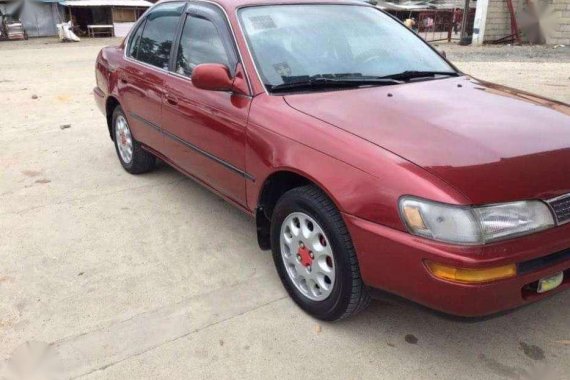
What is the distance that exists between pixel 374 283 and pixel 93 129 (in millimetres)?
5723

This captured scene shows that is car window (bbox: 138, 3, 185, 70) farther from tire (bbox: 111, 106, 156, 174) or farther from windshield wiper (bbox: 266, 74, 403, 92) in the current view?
windshield wiper (bbox: 266, 74, 403, 92)

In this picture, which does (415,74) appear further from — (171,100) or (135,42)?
(135,42)

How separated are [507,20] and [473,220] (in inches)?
809

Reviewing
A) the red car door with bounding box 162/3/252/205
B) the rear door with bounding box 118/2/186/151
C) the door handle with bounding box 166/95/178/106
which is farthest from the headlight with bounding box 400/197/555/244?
the rear door with bounding box 118/2/186/151

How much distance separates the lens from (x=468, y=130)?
2.44m

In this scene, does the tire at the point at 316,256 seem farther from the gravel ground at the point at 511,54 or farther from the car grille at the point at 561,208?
the gravel ground at the point at 511,54

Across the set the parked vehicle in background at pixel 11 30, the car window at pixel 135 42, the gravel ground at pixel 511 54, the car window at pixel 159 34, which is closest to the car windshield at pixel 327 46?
the car window at pixel 159 34

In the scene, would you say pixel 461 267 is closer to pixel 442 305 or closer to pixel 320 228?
pixel 442 305

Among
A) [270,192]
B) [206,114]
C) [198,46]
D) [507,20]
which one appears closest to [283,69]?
[206,114]

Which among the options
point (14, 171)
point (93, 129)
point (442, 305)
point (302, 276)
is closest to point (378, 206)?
point (442, 305)

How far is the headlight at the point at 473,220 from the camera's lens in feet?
6.68

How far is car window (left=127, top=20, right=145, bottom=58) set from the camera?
4.63 meters

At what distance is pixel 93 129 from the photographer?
7023mm

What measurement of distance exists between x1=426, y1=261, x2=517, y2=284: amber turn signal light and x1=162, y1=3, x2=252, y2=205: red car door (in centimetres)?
135
